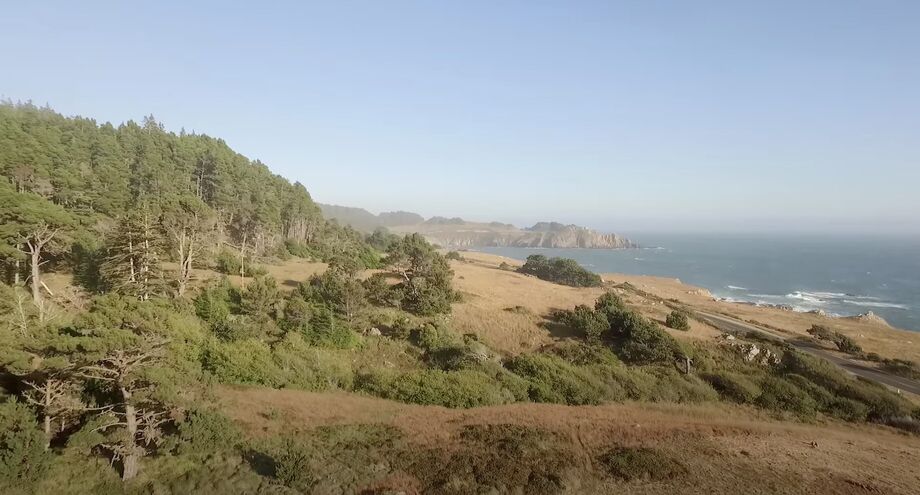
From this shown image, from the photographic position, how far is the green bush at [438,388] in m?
25.5

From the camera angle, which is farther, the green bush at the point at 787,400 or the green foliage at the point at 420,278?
the green foliage at the point at 420,278

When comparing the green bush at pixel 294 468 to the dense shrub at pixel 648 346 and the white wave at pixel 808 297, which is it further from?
the white wave at pixel 808 297

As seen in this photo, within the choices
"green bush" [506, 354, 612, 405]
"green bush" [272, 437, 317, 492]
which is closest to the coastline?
"green bush" [506, 354, 612, 405]

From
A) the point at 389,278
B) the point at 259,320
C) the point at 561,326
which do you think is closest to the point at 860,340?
the point at 561,326

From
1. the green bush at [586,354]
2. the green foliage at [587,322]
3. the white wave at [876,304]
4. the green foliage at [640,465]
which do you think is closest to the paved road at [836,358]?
the green foliage at [587,322]

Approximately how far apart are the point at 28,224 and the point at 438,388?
1102 inches

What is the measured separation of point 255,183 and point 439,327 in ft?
161

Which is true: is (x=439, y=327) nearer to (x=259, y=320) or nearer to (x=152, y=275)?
(x=259, y=320)

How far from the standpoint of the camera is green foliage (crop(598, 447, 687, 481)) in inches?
713

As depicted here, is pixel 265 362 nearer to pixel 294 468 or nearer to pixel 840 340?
pixel 294 468

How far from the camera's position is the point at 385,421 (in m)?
22.8

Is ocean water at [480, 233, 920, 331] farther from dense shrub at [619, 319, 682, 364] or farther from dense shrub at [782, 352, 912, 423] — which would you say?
dense shrub at [619, 319, 682, 364]

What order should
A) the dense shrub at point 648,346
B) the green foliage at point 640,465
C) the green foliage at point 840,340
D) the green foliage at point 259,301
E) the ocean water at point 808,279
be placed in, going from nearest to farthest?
1. the green foliage at point 640,465
2. the green foliage at point 259,301
3. the dense shrub at point 648,346
4. the green foliage at point 840,340
5. the ocean water at point 808,279

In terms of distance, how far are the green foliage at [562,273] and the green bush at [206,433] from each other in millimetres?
52149
